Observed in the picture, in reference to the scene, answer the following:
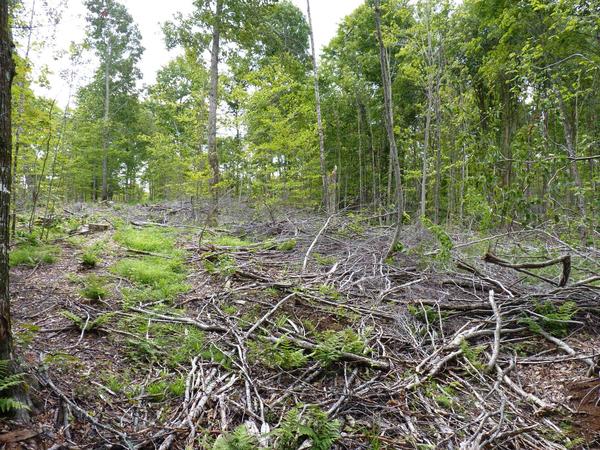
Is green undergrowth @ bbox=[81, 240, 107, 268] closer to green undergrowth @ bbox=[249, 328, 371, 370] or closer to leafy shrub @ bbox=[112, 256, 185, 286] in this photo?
leafy shrub @ bbox=[112, 256, 185, 286]

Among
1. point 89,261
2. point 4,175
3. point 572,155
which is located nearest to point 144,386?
point 4,175

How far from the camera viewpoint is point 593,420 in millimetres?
2666

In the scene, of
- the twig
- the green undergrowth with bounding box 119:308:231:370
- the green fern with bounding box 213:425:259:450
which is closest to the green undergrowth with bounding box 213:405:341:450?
the green fern with bounding box 213:425:259:450

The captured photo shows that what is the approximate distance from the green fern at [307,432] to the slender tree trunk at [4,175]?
A: 1791 millimetres

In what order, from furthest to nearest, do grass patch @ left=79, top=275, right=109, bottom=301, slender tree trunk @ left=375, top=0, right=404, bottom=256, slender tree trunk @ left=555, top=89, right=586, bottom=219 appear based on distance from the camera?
slender tree trunk @ left=375, top=0, right=404, bottom=256 → slender tree trunk @ left=555, top=89, right=586, bottom=219 → grass patch @ left=79, top=275, right=109, bottom=301

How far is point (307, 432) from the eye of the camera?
7.34ft

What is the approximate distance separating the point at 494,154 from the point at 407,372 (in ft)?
9.13

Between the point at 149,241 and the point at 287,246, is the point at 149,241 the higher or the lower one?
the higher one

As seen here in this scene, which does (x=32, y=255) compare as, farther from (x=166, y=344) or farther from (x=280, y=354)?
(x=280, y=354)

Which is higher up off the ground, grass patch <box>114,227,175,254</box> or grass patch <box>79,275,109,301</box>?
grass patch <box>114,227,175,254</box>

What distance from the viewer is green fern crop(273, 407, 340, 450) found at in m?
2.25

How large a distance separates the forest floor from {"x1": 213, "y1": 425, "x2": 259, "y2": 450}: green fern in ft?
0.04

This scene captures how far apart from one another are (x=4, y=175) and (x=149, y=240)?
589 centimetres

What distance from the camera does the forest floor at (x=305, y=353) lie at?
2.43 m
